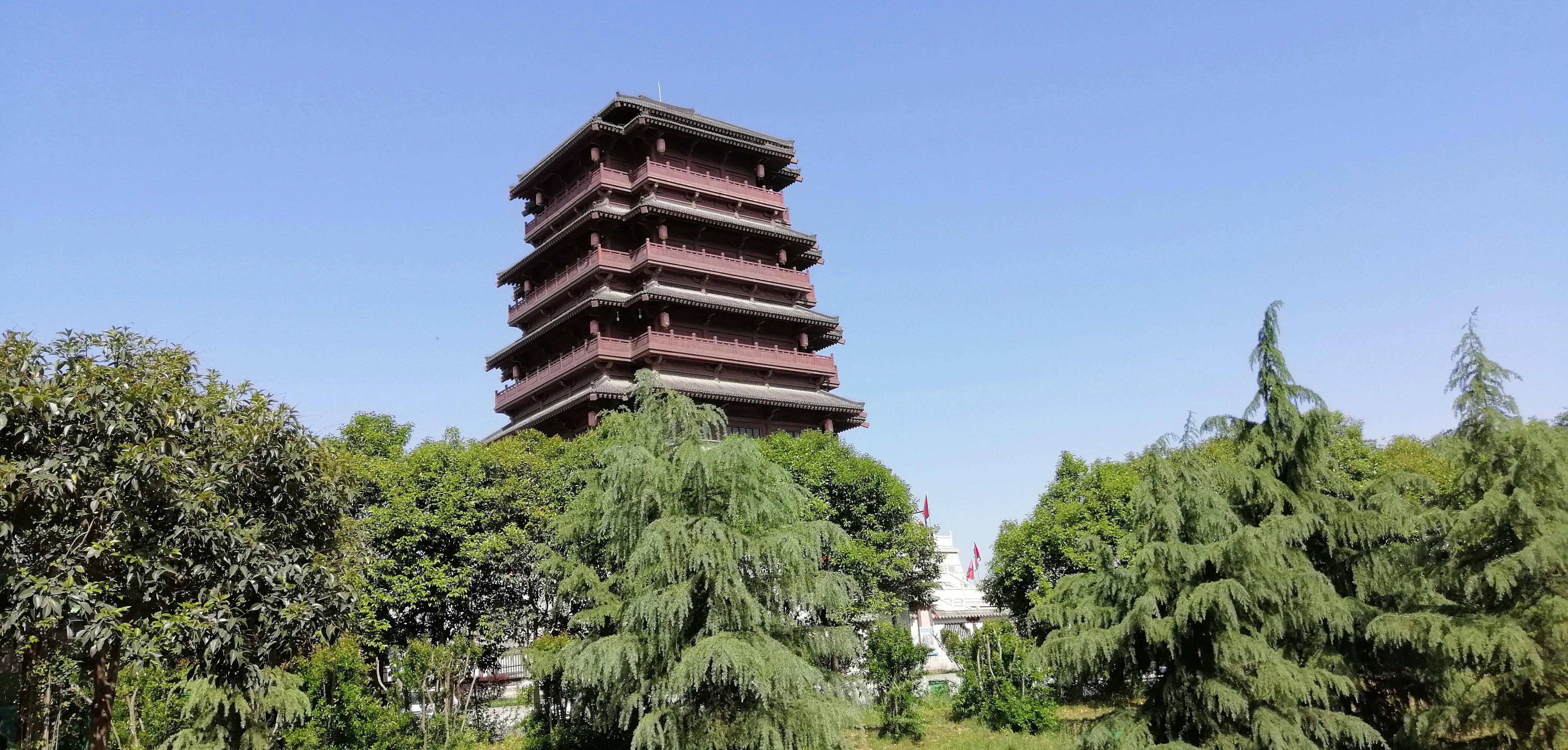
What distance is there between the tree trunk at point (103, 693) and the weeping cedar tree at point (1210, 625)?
1224 centimetres

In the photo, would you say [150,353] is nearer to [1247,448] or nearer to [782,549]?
[782,549]

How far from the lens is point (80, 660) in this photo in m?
13.8

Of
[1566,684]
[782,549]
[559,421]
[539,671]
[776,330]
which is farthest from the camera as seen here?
[776,330]

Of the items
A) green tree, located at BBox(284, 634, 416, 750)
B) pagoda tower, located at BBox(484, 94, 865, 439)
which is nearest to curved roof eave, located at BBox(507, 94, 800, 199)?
pagoda tower, located at BBox(484, 94, 865, 439)

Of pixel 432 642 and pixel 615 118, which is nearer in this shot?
pixel 432 642

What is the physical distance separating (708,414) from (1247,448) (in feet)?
28.6

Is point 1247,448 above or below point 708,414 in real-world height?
below

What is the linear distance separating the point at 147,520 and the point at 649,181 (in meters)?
26.7

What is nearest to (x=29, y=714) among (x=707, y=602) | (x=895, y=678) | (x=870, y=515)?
(x=707, y=602)

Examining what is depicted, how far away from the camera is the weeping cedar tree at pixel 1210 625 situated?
13.0 m

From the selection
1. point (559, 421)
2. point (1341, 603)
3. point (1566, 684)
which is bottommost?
point (1566, 684)

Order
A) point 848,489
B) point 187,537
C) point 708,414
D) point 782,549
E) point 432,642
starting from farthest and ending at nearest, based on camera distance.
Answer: point 848,489 → point 432,642 → point 708,414 → point 782,549 → point 187,537

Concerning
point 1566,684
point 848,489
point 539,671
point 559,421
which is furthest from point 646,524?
point 559,421

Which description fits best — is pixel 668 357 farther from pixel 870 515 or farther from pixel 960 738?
pixel 960 738
